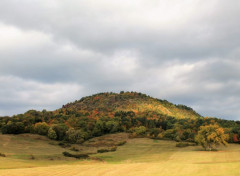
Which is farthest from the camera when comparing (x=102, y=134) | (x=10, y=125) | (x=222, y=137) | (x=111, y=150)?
(x=102, y=134)

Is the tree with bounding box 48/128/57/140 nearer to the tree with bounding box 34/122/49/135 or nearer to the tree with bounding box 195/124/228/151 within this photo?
the tree with bounding box 34/122/49/135

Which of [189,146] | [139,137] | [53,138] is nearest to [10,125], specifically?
[53,138]

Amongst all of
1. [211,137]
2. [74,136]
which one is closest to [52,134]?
[74,136]

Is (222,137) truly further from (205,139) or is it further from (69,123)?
(69,123)

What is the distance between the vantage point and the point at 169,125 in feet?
603

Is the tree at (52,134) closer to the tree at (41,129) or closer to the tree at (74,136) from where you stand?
the tree at (41,129)

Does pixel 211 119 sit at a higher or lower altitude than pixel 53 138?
higher

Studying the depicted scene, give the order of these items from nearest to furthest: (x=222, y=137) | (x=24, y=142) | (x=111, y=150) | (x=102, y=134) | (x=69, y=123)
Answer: (x=222, y=137) → (x=111, y=150) → (x=24, y=142) → (x=102, y=134) → (x=69, y=123)

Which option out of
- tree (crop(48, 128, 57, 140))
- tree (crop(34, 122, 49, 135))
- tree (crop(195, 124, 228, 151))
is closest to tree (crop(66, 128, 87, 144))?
tree (crop(48, 128, 57, 140))

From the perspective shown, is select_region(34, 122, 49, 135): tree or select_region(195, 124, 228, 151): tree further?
select_region(34, 122, 49, 135): tree

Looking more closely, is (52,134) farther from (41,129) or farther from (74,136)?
(74,136)

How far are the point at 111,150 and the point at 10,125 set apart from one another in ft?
218

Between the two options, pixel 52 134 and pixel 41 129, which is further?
pixel 41 129

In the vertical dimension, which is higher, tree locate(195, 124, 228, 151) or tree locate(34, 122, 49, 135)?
tree locate(34, 122, 49, 135)
